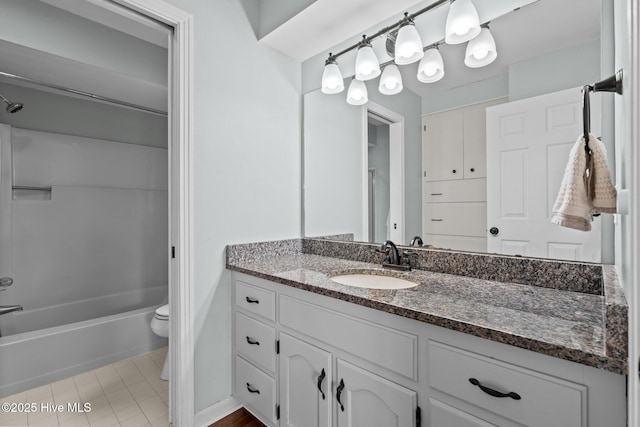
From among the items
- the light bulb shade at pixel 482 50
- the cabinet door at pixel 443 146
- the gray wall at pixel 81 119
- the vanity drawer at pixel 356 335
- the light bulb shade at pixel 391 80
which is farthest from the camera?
the gray wall at pixel 81 119

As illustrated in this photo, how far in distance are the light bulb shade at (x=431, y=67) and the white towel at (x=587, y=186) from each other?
0.80 m

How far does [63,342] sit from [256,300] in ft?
4.99

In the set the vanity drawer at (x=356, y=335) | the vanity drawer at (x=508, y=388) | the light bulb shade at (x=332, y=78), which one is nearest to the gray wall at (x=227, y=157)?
the light bulb shade at (x=332, y=78)

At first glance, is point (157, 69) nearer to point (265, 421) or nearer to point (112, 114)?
point (112, 114)

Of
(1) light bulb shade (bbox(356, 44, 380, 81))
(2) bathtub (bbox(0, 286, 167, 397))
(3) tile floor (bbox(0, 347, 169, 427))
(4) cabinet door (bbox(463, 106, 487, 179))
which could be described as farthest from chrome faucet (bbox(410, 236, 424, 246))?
(2) bathtub (bbox(0, 286, 167, 397))

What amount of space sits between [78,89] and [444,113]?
9.00 feet

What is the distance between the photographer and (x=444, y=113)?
1448 millimetres

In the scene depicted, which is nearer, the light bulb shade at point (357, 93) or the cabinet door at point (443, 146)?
the cabinet door at point (443, 146)

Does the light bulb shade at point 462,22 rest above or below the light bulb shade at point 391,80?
above

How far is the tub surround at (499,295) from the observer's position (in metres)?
0.66

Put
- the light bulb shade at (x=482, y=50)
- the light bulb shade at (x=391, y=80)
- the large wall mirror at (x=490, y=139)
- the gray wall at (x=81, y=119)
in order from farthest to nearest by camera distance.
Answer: the gray wall at (x=81, y=119)
the light bulb shade at (x=391, y=80)
the light bulb shade at (x=482, y=50)
the large wall mirror at (x=490, y=139)

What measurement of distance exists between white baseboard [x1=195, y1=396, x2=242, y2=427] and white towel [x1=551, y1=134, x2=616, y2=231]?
5.90 feet

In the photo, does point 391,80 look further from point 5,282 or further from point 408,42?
point 5,282

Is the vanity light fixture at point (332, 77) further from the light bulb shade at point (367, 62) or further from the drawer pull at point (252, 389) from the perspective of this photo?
the drawer pull at point (252, 389)
